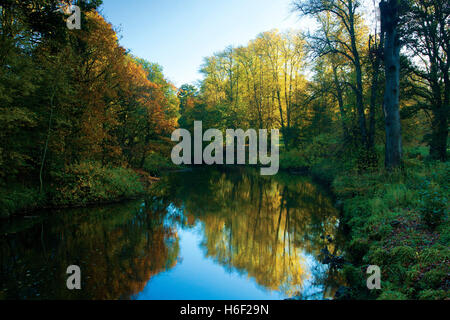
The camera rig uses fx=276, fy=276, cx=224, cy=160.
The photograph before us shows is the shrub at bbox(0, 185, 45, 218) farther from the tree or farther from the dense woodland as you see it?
the tree

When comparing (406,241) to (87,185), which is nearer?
(406,241)

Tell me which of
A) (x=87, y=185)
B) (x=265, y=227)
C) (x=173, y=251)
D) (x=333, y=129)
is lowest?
(x=173, y=251)

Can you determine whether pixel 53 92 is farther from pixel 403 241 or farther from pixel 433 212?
pixel 433 212

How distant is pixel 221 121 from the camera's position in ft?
117

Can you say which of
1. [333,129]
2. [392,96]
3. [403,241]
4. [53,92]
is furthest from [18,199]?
[333,129]

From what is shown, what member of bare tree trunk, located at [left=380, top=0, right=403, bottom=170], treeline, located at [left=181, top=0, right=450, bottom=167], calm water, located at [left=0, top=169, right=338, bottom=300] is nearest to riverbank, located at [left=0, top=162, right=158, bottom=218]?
Answer: calm water, located at [left=0, top=169, right=338, bottom=300]

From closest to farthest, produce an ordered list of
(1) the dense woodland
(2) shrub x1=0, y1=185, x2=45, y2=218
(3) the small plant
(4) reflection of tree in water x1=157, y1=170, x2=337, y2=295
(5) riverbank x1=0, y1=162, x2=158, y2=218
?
1. (3) the small plant
2. (1) the dense woodland
3. (4) reflection of tree in water x1=157, y1=170, x2=337, y2=295
4. (2) shrub x1=0, y1=185, x2=45, y2=218
5. (5) riverbank x1=0, y1=162, x2=158, y2=218

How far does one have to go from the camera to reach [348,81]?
60.4 feet

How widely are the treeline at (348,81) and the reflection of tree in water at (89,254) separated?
8.65 metres

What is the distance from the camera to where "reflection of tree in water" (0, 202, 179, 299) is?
5.14m

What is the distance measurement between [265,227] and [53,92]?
970cm

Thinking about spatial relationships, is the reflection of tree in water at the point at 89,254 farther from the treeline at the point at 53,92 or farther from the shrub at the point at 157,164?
the shrub at the point at 157,164

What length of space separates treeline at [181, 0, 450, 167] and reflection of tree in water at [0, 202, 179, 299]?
28.4 feet

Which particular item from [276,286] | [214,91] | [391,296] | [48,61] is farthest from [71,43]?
[214,91]
